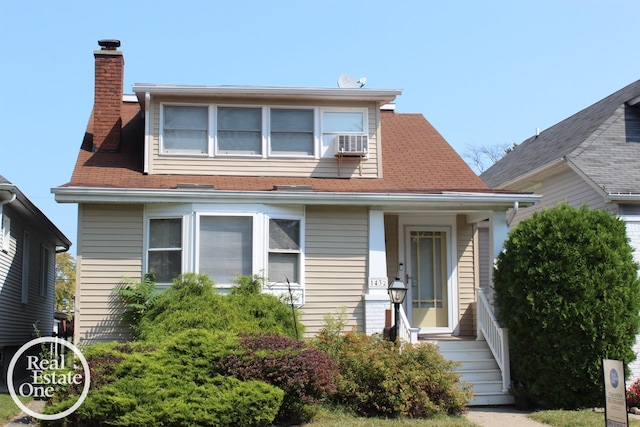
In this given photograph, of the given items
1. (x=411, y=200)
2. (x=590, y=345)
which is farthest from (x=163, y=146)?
(x=590, y=345)

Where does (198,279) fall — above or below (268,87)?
below

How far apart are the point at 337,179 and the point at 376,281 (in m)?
2.29

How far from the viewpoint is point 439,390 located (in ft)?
38.0

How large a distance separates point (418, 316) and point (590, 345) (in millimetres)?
4281

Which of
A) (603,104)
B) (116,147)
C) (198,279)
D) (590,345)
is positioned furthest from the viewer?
(603,104)

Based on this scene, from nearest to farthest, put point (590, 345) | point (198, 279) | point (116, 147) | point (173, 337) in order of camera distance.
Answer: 1. point (173, 337)
2. point (590, 345)
3. point (198, 279)
4. point (116, 147)

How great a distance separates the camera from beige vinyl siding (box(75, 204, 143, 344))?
13492mm

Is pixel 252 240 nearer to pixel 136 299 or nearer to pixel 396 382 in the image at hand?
pixel 136 299

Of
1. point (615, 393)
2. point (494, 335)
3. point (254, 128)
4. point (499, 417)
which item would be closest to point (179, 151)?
point (254, 128)

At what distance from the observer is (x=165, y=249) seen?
45.4 feet

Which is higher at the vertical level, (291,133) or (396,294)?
(291,133)

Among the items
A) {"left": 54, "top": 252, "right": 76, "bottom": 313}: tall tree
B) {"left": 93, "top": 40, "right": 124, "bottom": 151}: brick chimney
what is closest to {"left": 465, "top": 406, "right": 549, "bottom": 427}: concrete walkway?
{"left": 93, "top": 40, "right": 124, "bottom": 151}: brick chimney

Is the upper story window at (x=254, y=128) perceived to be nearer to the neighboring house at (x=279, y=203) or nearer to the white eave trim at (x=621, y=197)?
the neighboring house at (x=279, y=203)

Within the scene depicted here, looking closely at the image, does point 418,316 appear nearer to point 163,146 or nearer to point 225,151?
point 225,151
